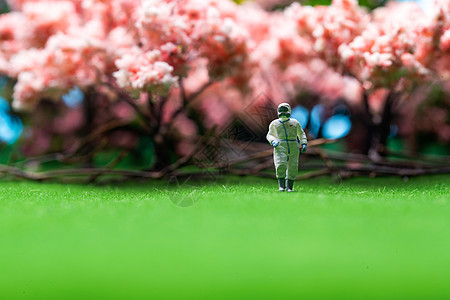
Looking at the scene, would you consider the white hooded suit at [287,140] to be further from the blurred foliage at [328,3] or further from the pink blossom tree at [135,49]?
the blurred foliage at [328,3]

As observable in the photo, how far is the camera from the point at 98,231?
955 mm

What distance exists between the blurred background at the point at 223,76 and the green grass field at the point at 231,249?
524 millimetres

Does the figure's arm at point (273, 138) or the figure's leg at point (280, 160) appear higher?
the figure's arm at point (273, 138)

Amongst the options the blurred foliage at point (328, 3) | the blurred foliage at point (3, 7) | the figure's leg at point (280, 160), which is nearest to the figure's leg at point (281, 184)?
the figure's leg at point (280, 160)

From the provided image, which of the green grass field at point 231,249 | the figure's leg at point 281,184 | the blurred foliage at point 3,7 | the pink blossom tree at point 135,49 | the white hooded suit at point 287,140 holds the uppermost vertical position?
the blurred foliage at point 3,7

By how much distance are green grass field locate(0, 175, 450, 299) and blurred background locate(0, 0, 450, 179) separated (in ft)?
1.72

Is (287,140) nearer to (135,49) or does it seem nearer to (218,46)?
(218,46)

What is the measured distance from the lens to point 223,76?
1837mm

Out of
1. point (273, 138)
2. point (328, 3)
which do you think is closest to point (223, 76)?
point (273, 138)

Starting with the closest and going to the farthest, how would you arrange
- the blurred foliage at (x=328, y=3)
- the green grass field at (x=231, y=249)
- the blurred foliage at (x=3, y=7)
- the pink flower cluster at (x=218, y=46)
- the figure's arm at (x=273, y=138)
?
the green grass field at (x=231, y=249) → the figure's arm at (x=273, y=138) → the pink flower cluster at (x=218, y=46) → the blurred foliage at (x=328, y=3) → the blurred foliage at (x=3, y=7)

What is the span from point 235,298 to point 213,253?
0.46ft

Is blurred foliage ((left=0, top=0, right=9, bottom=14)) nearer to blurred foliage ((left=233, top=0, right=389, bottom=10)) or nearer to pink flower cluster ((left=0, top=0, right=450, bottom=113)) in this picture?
pink flower cluster ((left=0, top=0, right=450, bottom=113))

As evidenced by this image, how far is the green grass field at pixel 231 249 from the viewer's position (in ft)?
2.30

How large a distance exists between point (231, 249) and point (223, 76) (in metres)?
1.14
